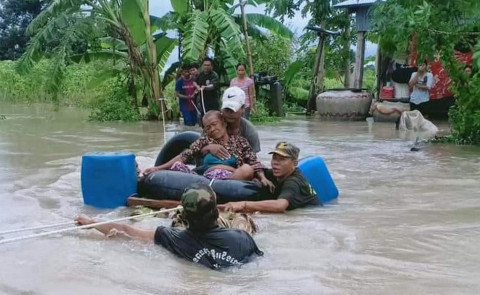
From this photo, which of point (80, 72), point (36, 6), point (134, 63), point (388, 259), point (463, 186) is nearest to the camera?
point (388, 259)

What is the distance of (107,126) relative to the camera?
17.5m

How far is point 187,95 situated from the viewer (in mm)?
16062

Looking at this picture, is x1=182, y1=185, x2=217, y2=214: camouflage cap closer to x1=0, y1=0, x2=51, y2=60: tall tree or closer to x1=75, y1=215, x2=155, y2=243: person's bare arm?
x1=75, y1=215, x2=155, y2=243: person's bare arm

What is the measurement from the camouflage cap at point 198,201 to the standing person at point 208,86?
404 inches

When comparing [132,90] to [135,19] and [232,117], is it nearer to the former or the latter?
[135,19]

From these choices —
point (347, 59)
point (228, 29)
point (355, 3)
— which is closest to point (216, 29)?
point (228, 29)

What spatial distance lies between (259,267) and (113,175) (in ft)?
8.58

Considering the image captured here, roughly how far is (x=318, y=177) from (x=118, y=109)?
1283 centimetres

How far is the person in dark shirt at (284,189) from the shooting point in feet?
21.6

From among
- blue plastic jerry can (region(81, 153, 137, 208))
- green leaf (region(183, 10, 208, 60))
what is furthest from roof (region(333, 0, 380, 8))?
blue plastic jerry can (region(81, 153, 137, 208))

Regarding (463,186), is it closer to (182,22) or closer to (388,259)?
(388,259)

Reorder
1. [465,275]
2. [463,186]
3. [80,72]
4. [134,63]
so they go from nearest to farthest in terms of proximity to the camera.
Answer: [465,275] < [463,186] < [134,63] < [80,72]

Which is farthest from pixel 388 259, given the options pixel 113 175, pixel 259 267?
pixel 113 175

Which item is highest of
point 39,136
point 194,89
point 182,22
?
point 182,22
